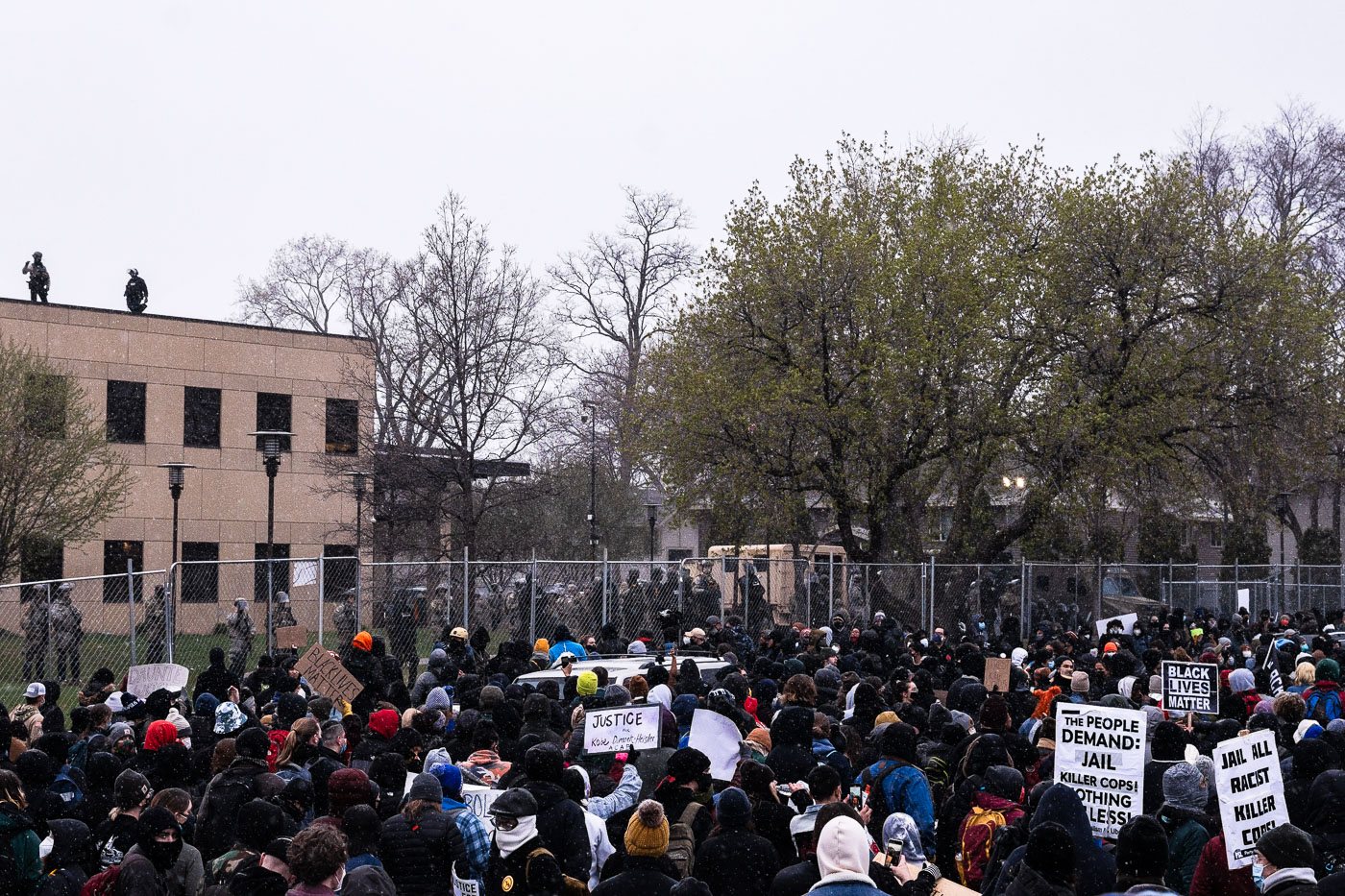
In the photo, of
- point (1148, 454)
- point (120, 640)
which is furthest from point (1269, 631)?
point (120, 640)

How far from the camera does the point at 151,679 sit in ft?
44.0

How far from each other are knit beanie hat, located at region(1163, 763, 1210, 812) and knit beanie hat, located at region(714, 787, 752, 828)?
234 centimetres

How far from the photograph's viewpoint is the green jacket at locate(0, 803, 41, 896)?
23.4 feet

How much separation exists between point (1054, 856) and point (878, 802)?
97.4 inches

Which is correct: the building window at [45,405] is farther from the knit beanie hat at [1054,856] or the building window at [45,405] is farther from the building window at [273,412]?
the knit beanie hat at [1054,856]

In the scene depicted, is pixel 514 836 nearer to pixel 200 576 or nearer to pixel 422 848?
pixel 422 848

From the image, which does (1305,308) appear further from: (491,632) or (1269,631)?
(491,632)

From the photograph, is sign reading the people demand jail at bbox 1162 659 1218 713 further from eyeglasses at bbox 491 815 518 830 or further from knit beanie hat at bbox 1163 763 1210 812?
eyeglasses at bbox 491 815 518 830

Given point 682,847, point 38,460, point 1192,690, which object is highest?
point 38,460

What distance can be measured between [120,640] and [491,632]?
6.28 metres

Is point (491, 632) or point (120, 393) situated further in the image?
point (120, 393)

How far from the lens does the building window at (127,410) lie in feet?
132

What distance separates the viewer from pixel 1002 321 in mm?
34281

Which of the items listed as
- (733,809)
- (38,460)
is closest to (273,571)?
(38,460)
